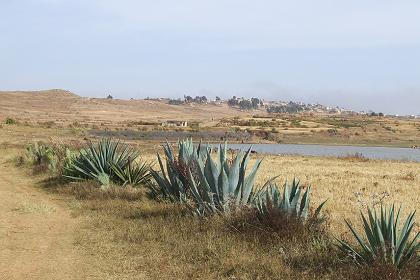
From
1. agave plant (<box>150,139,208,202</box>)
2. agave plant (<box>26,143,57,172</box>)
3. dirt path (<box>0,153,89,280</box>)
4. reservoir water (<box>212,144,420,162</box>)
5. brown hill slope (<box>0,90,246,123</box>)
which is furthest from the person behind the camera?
brown hill slope (<box>0,90,246,123</box>)

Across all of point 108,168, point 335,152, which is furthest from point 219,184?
point 335,152

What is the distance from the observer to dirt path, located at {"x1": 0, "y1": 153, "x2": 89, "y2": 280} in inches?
255

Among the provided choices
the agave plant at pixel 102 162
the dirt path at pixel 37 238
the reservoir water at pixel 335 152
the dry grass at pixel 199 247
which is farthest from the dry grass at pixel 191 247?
the reservoir water at pixel 335 152

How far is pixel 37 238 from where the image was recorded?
823 cm

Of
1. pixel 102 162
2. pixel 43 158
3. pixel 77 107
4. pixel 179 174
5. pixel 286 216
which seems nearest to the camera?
pixel 286 216

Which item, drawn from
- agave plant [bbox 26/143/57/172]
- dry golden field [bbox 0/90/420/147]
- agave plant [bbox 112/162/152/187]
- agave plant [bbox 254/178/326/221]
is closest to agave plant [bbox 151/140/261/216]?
agave plant [bbox 254/178/326/221]

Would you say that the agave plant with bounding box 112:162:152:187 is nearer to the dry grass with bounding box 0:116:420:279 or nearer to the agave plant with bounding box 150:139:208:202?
the dry grass with bounding box 0:116:420:279

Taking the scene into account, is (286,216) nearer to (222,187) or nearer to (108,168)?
(222,187)

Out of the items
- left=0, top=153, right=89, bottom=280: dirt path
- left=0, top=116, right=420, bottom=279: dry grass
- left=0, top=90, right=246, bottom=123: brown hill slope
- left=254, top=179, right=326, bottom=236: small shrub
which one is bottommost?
left=0, top=90, right=246, bottom=123: brown hill slope

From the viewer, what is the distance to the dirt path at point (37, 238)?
6.49m

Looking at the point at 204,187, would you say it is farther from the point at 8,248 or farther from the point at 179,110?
the point at 179,110

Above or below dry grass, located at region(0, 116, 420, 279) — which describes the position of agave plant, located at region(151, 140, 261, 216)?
above

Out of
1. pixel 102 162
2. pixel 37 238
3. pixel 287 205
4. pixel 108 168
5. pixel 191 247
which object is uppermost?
pixel 287 205

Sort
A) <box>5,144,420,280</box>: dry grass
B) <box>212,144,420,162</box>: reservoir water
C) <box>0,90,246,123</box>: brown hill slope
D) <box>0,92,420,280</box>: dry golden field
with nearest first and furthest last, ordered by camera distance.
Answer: <box>5,144,420,280</box>: dry grass
<box>0,92,420,280</box>: dry golden field
<box>212,144,420,162</box>: reservoir water
<box>0,90,246,123</box>: brown hill slope
